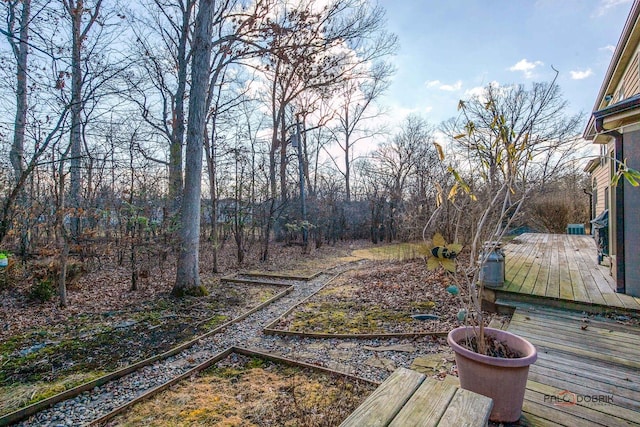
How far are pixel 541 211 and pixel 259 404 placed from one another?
17237 mm

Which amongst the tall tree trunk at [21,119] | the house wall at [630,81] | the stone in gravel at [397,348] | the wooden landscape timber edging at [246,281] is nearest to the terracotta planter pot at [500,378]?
the stone in gravel at [397,348]

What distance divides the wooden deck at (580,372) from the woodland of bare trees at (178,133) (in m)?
1.45

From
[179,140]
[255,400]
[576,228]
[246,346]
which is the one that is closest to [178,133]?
[179,140]

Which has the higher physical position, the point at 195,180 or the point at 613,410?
the point at 195,180

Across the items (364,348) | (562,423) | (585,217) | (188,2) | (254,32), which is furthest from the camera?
(585,217)

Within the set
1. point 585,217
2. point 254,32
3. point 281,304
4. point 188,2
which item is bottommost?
point 281,304

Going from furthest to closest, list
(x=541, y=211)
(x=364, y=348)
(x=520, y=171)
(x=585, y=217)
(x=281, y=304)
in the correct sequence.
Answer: (x=541, y=211) < (x=585, y=217) < (x=281, y=304) < (x=364, y=348) < (x=520, y=171)

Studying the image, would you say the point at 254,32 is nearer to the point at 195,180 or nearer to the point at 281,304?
the point at 195,180

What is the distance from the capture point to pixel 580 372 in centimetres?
246

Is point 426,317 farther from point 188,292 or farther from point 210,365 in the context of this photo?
point 188,292

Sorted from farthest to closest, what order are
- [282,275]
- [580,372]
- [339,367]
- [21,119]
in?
[282,275] → [21,119] → [339,367] → [580,372]

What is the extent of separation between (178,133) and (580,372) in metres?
8.43

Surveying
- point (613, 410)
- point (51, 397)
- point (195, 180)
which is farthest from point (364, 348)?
point (195, 180)

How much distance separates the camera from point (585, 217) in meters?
14.1
